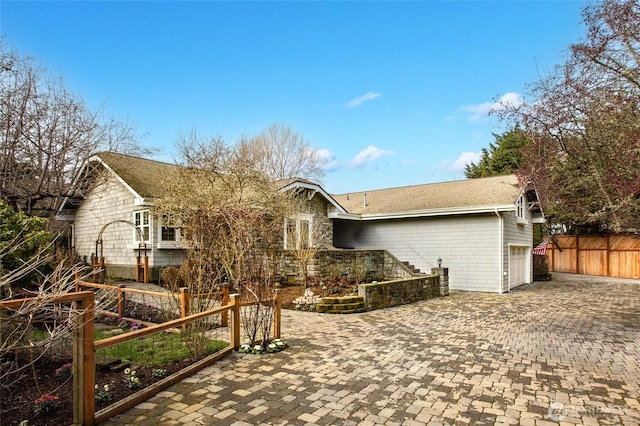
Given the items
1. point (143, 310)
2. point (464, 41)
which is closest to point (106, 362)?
point (143, 310)

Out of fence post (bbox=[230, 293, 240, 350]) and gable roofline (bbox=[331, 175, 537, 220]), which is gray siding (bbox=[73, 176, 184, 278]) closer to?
gable roofline (bbox=[331, 175, 537, 220])

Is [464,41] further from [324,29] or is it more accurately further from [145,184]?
[145,184]

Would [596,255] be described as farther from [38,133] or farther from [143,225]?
[38,133]

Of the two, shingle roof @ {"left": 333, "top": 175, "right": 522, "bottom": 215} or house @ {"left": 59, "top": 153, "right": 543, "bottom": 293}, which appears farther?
shingle roof @ {"left": 333, "top": 175, "right": 522, "bottom": 215}

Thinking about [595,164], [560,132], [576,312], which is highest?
[560,132]

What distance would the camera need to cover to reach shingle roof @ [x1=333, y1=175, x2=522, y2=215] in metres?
15.1

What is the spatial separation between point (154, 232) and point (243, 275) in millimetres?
8605

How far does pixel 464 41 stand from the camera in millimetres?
12125

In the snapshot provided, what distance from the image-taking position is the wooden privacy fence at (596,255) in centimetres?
2044

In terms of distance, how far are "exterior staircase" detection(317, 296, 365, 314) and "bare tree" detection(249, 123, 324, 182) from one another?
19.9 m

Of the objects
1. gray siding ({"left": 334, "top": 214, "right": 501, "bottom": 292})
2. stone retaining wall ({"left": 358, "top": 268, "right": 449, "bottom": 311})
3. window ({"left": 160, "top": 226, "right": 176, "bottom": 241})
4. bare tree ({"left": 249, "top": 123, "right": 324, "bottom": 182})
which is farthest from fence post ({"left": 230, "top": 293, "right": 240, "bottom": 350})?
bare tree ({"left": 249, "top": 123, "right": 324, "bottom": 182})

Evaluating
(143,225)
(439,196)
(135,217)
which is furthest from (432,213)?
(135,217)

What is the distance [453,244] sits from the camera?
1542 centimetres

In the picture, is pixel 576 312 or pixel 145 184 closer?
pixel 576 312
